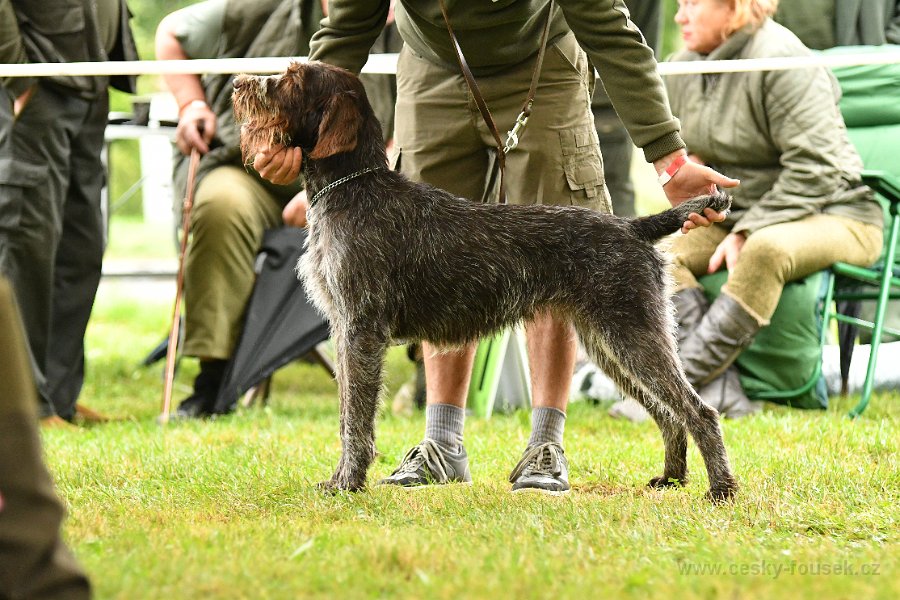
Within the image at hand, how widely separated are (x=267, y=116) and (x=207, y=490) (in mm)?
1275

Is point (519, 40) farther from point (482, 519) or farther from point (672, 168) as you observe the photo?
point (482, 519)

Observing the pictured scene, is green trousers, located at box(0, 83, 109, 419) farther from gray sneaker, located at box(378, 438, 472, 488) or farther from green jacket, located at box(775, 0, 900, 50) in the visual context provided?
green jacket, located at box(775, 0, 900, 50)

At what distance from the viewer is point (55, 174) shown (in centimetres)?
573

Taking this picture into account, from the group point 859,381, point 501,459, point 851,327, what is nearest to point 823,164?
point 851,327

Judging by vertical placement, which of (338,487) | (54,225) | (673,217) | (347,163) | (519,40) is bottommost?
(338,487)

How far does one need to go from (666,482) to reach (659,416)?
0.86 feet

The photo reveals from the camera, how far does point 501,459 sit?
4742 mm

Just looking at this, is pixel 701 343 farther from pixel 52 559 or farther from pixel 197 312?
pixel 52 559

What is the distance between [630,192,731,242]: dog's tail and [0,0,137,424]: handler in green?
3.18 metres

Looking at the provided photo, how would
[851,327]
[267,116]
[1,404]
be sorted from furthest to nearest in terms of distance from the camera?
[851,327], [267,116], [1,404]

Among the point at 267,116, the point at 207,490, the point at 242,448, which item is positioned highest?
the point at 267,116

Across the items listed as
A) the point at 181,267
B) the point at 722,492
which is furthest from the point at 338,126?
the point at 181,267

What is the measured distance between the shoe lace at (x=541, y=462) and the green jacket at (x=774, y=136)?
102 inches

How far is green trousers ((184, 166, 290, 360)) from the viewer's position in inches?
246
